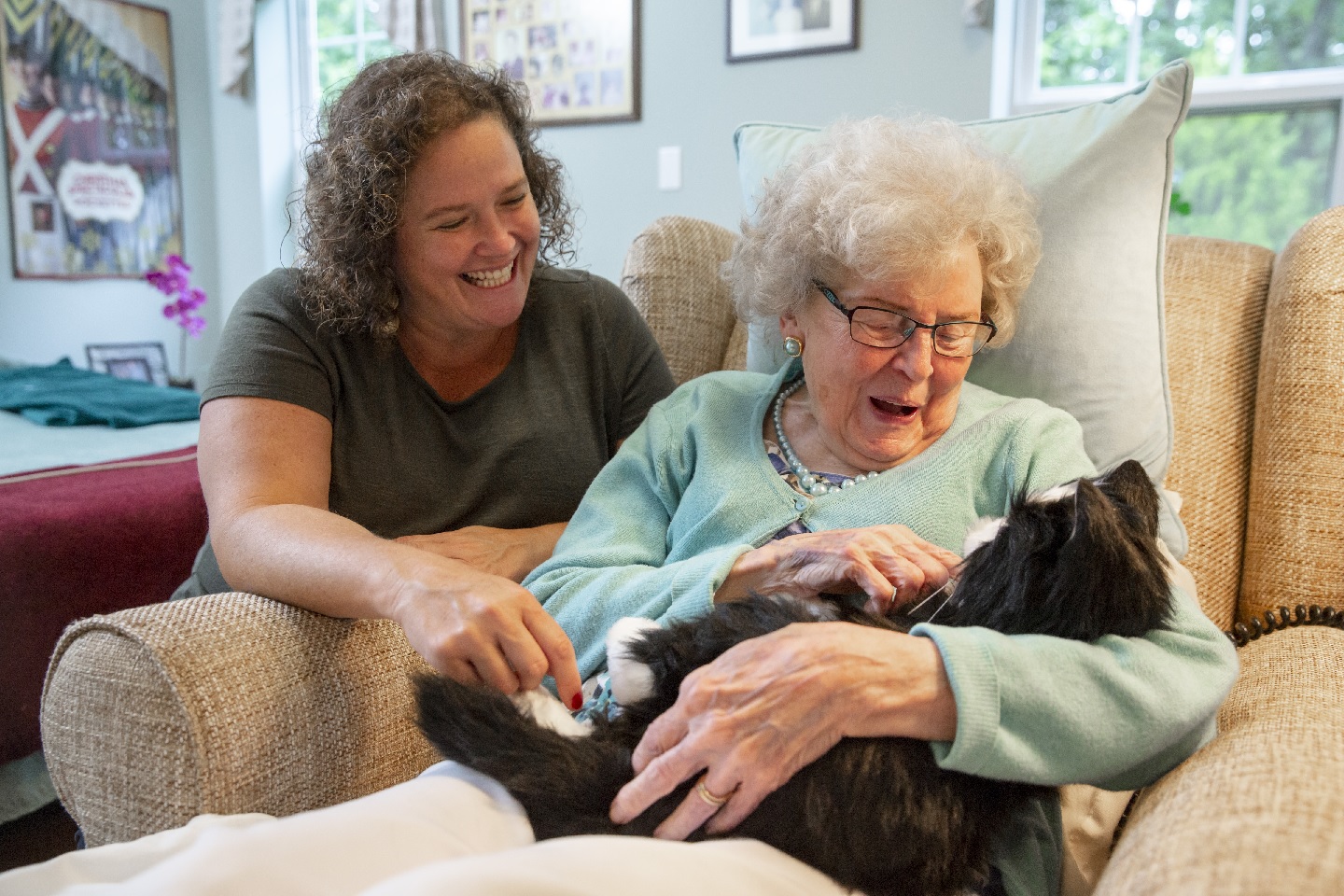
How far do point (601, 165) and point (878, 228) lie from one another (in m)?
2.69

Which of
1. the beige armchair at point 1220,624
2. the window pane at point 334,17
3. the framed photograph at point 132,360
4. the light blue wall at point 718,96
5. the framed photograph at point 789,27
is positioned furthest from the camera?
the framed photograph at point 132,360

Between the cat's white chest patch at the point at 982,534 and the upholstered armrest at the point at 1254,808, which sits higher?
the cat's white chest patch at the point at 982,534

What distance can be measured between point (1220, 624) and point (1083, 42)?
82.3 inches

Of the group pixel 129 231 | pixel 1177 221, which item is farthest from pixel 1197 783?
pixel 129 231

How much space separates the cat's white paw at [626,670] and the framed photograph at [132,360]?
15.1 ft

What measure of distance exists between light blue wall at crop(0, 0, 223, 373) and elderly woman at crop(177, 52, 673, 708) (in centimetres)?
396

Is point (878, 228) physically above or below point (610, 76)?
below

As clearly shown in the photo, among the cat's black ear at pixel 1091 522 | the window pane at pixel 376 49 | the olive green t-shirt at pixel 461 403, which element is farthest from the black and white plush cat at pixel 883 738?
the window pane at pixel 376 49

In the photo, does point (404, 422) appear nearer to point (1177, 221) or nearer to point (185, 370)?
point (1177, 221)

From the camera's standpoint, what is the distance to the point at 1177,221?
279 cm

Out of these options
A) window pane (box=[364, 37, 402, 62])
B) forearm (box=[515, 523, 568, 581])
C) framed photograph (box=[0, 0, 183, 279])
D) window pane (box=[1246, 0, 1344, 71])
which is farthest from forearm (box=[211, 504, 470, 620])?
framed photograph (box=[0, 0, 183, 279])

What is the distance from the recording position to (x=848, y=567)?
1.02 meters

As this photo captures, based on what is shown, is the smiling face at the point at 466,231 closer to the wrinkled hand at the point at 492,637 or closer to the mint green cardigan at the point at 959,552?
the mint green cardigan at the point at 959,552

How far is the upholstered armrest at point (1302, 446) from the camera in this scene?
132 centimetres
